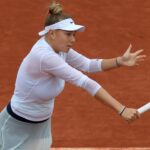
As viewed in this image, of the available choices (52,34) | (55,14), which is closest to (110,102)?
(52,34)

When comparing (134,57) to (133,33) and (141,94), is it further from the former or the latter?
(133,33)

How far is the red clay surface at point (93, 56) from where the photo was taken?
22.1 ft

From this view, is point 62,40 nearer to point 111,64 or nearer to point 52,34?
point 52,34

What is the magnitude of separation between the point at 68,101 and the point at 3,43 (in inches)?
65.3

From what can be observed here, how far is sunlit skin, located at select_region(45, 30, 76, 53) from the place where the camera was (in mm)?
4566

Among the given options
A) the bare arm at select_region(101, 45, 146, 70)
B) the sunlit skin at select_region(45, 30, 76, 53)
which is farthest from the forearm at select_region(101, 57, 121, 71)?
the sunlit skin at select_region(45, 30, 76, 53)

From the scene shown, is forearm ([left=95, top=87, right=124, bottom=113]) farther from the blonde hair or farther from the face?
the blonde hair

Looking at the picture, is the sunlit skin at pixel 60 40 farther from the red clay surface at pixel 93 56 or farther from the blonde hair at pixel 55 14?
the red clay surface at pixel 93 56

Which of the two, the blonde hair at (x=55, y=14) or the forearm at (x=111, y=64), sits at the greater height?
the blonde hair at (x=55, y=14)

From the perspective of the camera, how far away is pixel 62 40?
15.0 ft

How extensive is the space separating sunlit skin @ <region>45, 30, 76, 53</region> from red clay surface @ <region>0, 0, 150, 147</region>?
2.12m

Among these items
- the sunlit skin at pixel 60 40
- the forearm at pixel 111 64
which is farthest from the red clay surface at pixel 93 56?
the sunlit skin at pixel 60 40

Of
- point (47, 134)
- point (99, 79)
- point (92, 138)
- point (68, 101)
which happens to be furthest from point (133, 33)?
point (47, 134)

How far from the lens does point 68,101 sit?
7.28 meters
